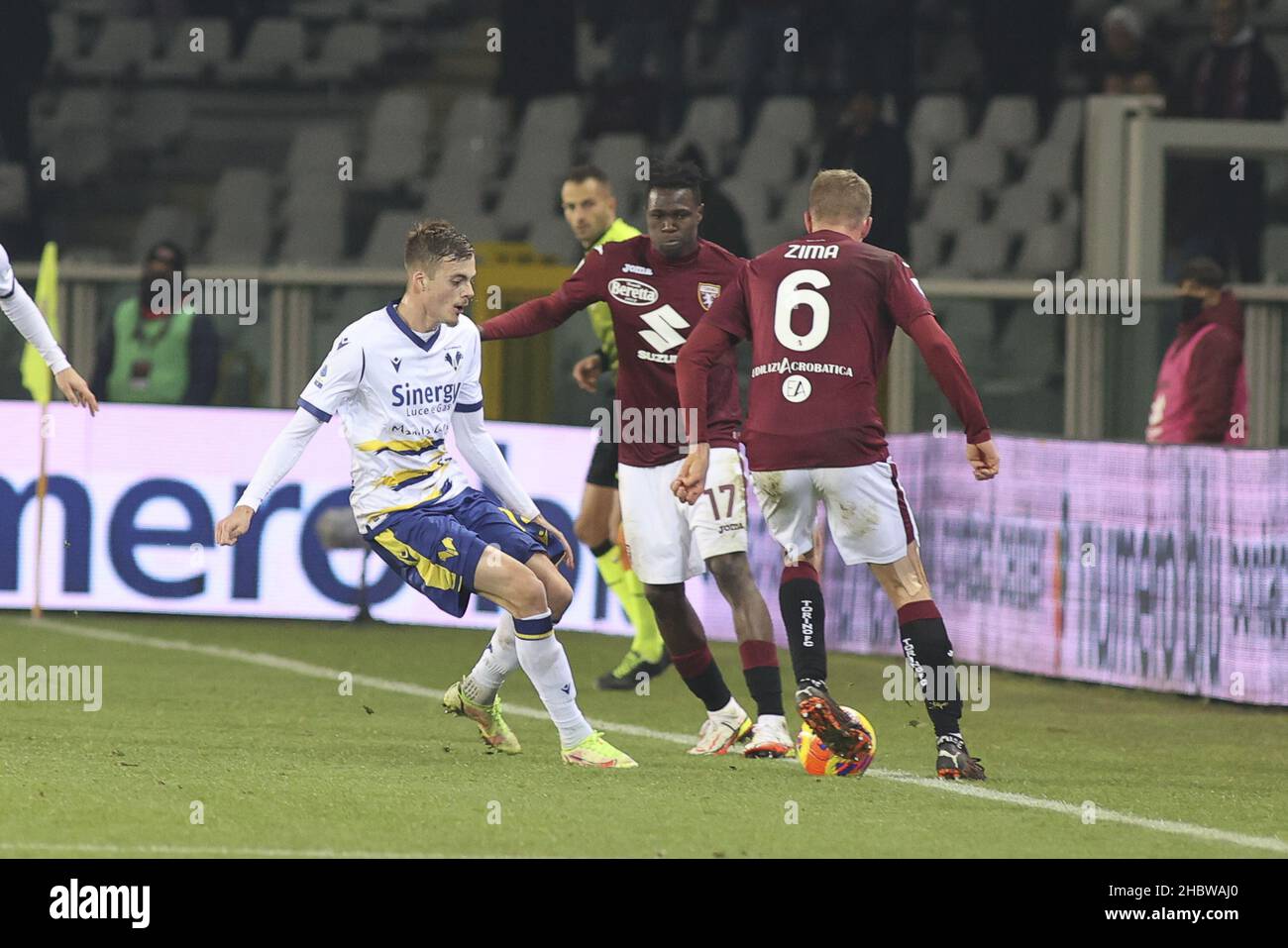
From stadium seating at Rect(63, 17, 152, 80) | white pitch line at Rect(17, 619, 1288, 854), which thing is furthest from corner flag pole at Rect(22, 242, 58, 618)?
stadium seating at Rect(63, 17, 152, 80)

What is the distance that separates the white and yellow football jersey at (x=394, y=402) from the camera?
8.11 metres

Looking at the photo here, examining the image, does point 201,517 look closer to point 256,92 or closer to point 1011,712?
point 1011,712

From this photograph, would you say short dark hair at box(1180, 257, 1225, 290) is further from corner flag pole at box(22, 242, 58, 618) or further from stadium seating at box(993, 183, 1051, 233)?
corner flag pole at box(22, 242, 58, 618)

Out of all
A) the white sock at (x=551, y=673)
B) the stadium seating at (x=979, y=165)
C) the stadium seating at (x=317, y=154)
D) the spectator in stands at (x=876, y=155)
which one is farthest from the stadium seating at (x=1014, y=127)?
Answer: the white sock at (x=551, y=673)

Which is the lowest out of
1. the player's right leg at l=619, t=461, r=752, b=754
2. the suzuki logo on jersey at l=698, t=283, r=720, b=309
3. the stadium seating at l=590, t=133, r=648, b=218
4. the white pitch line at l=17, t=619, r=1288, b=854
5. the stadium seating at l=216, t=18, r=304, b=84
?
the white pitch line at l=17, t=619, r=1288, b=854

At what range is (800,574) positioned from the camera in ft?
27.3

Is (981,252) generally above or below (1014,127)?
below

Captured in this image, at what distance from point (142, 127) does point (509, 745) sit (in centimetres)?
1337

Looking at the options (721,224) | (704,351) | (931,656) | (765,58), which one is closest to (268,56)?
(765,58)

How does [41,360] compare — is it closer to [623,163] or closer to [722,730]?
[722,730]

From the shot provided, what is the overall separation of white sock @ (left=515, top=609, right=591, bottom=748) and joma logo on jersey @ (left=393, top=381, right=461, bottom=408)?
79cm

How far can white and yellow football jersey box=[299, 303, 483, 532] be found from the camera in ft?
26.6

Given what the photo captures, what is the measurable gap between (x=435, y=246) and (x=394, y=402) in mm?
527
